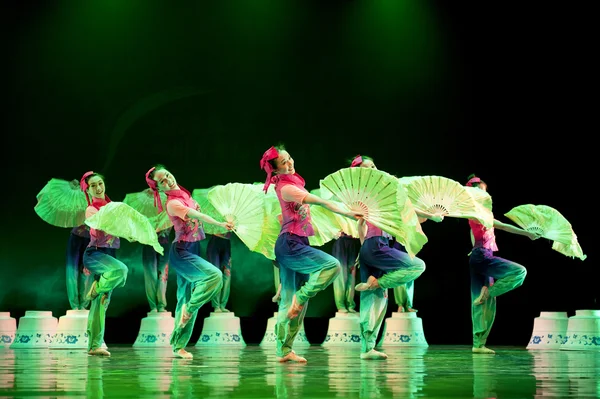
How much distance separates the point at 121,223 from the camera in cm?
750

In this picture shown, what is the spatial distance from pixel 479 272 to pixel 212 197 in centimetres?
263

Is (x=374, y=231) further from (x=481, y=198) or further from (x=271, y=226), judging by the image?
(x=481, y=198)

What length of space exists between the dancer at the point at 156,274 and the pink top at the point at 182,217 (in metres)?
2.75

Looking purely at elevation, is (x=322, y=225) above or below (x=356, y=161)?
below

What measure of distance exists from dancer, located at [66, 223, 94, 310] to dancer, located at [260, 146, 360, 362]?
3.57 m

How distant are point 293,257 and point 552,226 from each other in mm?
3049

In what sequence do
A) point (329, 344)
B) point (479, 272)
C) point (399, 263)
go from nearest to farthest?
point (399, 263) < point (479, 272) < point (329, 344)

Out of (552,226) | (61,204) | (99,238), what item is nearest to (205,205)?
(61,204)

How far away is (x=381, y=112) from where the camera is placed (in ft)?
35.8

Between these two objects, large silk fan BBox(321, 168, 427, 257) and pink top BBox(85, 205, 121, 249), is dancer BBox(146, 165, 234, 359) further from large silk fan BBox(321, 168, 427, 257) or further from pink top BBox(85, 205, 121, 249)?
large silk fan BBox(321, 168, 427, 257)

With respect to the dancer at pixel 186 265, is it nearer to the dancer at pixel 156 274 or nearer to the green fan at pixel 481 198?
the green fan at pixel 481 198

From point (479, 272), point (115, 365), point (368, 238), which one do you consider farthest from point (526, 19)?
point (115, 365)

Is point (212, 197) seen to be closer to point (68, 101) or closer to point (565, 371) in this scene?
point (565, 371)

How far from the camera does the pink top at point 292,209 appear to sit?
21.4ft
